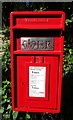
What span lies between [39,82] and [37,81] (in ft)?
0.08

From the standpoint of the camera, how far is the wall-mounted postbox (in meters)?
1.73

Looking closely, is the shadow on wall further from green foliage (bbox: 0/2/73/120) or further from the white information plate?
the white information plate

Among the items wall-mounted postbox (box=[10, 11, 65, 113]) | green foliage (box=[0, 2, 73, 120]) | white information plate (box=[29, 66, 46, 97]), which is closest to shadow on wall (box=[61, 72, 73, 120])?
green foliage (box=[0, 2, 73, 120])

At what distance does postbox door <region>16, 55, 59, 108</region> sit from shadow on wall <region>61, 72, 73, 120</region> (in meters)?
0.83

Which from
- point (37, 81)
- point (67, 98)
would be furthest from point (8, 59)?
point (37, 81)

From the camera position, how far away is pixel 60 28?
169 centimetres

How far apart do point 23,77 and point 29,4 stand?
230 cm

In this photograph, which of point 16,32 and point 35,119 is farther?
point 35,119

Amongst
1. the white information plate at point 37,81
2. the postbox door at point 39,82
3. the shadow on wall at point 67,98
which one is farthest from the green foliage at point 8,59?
the white information plate at point 37,81

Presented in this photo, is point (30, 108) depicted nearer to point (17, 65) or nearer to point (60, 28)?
point (17, 65)

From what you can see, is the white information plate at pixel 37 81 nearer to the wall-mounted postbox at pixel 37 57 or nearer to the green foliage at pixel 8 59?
the wall-mounted postbox at pixel 37 57

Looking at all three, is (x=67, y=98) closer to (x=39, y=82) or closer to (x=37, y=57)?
(x=39, y=82)

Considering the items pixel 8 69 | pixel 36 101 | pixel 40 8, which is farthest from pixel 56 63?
pixel 40 8

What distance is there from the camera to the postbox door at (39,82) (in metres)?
1.82
